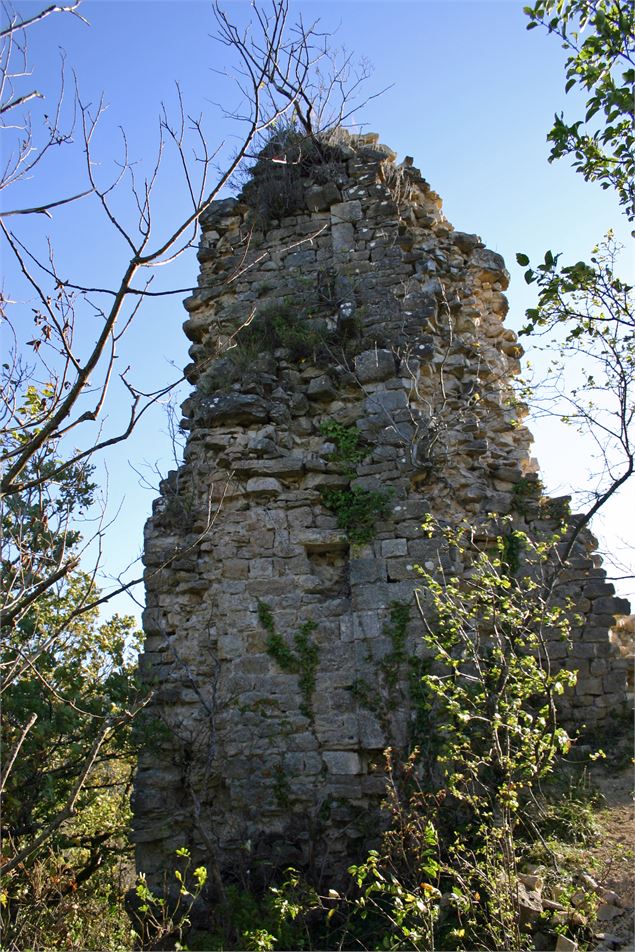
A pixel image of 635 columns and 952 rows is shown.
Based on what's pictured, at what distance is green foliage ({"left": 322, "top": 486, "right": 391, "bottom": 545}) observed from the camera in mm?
5773

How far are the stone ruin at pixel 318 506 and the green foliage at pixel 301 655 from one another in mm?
14

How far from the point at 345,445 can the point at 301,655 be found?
162 cm

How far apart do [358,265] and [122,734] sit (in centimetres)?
434

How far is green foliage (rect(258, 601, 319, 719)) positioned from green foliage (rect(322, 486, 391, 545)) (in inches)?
28.5

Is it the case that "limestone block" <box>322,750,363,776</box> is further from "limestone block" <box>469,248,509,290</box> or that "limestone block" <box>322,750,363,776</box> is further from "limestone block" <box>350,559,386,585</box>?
"limestone block" <box>469,248,509,290</box>

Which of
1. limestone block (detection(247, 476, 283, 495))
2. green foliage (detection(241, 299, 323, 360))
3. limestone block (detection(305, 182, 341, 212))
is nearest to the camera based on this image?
limestone block (detection(247, 476, 283, 495))

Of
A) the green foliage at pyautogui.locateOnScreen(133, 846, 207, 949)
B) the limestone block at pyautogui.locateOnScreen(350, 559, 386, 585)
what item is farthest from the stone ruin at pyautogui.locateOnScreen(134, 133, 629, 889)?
the green foliage at pyautogui.locateOnScreen(133, 846, 207, 949)

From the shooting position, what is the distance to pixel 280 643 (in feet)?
18.2

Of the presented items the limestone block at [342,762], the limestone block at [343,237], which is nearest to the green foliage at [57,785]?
the limestone block at [342,762]

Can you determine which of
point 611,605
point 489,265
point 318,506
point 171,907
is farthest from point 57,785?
point 489,265

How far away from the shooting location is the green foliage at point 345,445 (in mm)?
6039

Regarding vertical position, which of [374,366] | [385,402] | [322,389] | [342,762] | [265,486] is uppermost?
[374,366]

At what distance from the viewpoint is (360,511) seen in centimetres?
582

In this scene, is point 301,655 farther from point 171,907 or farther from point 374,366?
point 374,366
